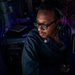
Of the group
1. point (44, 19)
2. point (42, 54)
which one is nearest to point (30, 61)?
point (42, 54)

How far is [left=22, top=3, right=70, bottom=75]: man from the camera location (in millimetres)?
1239

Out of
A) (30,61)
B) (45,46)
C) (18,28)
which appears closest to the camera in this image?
(30,61)

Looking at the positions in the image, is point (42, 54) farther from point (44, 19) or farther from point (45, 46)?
point (44, 19)

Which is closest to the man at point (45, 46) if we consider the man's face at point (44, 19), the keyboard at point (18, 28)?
the man's face at point (44, 19)

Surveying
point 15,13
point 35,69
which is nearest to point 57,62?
point 35,69

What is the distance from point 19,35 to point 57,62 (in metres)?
0.67

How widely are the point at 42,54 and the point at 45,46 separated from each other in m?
0.08

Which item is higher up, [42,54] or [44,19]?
[44,19]

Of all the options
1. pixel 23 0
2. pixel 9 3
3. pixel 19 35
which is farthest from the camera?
pixel 23 0

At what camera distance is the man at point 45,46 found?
4.07 ft

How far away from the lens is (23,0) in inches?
95.8

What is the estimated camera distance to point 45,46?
53.9 inches

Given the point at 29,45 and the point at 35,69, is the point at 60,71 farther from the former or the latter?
the point at 29,45

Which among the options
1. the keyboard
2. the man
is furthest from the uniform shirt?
the keyboard
